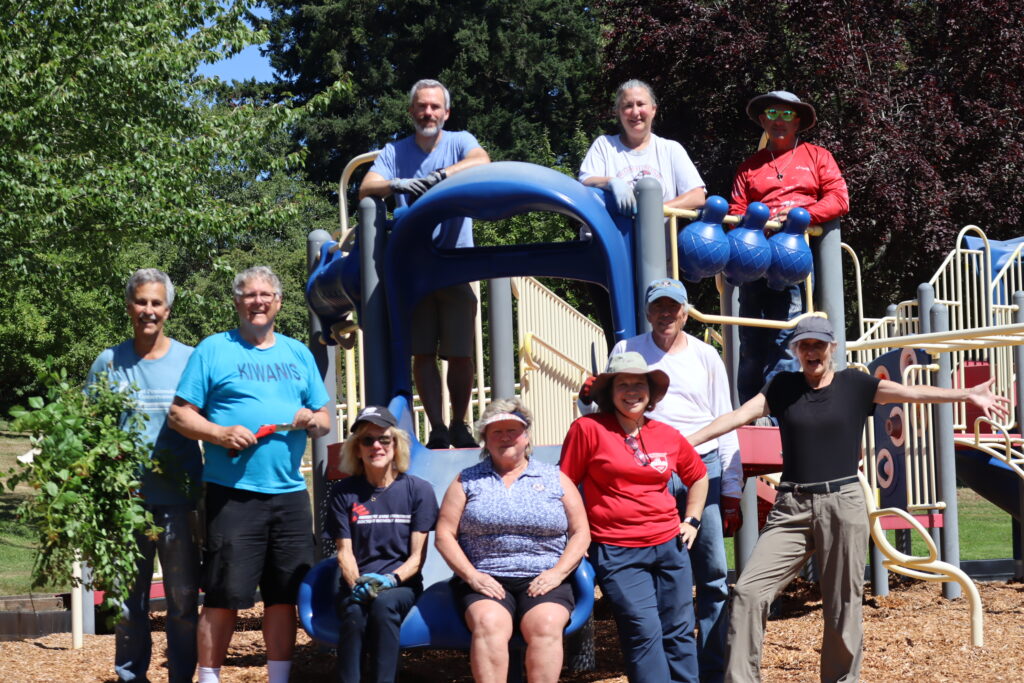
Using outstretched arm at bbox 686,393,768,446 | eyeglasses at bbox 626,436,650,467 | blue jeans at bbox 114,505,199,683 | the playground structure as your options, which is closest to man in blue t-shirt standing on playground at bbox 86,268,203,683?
blue jeans at bbox 114,505,199,683

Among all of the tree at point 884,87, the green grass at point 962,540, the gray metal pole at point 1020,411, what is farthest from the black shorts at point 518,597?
the tree at point 884,87

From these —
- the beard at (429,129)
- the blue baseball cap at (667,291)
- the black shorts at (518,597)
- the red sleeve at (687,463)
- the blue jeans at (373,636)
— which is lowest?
the blue jeans at (373,636)

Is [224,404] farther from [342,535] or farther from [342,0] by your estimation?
[342,0]

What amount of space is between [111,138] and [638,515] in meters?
8.44

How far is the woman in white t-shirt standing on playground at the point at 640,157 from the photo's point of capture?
6523 millimetres

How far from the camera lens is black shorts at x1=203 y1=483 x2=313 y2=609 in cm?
520

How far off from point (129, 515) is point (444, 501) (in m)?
1.18

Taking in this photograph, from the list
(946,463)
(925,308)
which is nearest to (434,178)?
(925,308)

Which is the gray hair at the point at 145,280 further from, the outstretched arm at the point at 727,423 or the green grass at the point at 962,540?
the green grass at the point at 962,540

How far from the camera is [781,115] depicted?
A: 6.90 m

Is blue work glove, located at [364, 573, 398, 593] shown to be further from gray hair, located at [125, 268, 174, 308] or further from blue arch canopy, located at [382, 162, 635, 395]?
blue arch canopy, located at [382, 162, 635, 395]

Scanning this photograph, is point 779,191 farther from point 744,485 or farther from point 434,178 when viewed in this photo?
point 434,178

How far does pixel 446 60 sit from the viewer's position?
32406mm

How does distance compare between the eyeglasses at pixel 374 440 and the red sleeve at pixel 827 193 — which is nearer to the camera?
the eyeglasses at pixel 374 440
